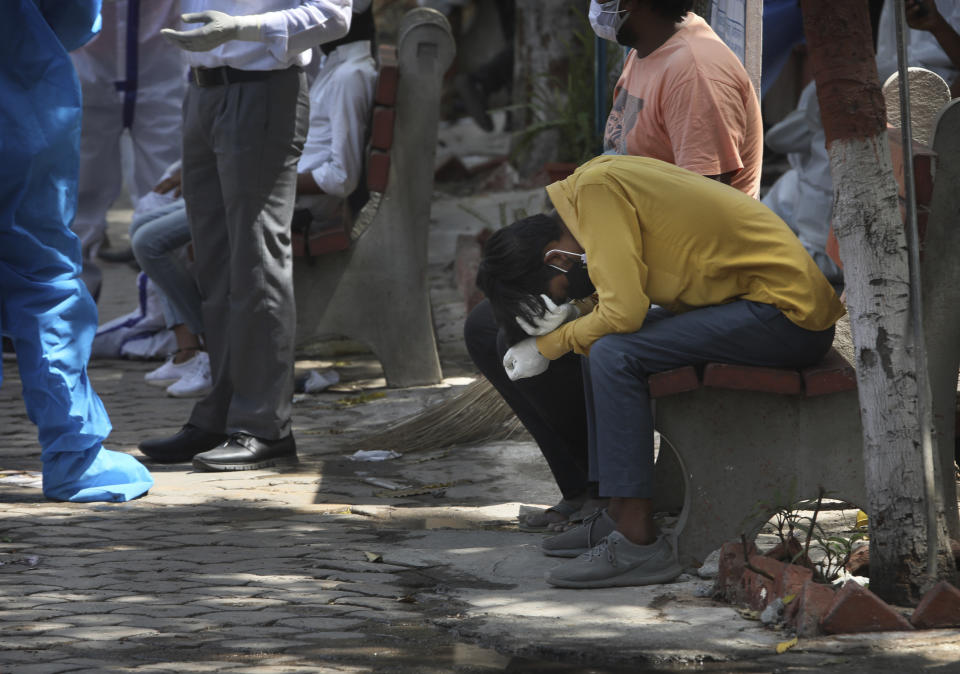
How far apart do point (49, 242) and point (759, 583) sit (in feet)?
7.50

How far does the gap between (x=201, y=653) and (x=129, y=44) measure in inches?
221

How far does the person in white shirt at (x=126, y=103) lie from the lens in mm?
7820

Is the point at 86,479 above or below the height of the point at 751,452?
below

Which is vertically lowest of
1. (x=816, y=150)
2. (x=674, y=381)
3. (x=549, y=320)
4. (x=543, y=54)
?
(x=674, y=381)

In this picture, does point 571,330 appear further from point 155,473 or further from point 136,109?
point 136,109

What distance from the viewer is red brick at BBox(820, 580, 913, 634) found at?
2863 mm

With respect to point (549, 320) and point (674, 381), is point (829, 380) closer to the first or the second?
point (674, 381)

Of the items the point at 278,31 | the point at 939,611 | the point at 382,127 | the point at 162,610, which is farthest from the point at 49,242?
the point at 939,611

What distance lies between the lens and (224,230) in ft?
15.8

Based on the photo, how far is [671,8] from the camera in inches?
155

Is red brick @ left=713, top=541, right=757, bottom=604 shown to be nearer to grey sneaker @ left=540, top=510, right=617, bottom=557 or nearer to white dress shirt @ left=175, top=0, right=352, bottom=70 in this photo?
grey sneaker @ left=540, top=510, right=617, bottom=557

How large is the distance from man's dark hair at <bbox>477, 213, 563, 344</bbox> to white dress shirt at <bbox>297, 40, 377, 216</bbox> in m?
→ 2.33

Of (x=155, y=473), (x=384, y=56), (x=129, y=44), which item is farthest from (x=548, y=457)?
(x=129, y=44)

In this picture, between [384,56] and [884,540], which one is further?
[384,56]
